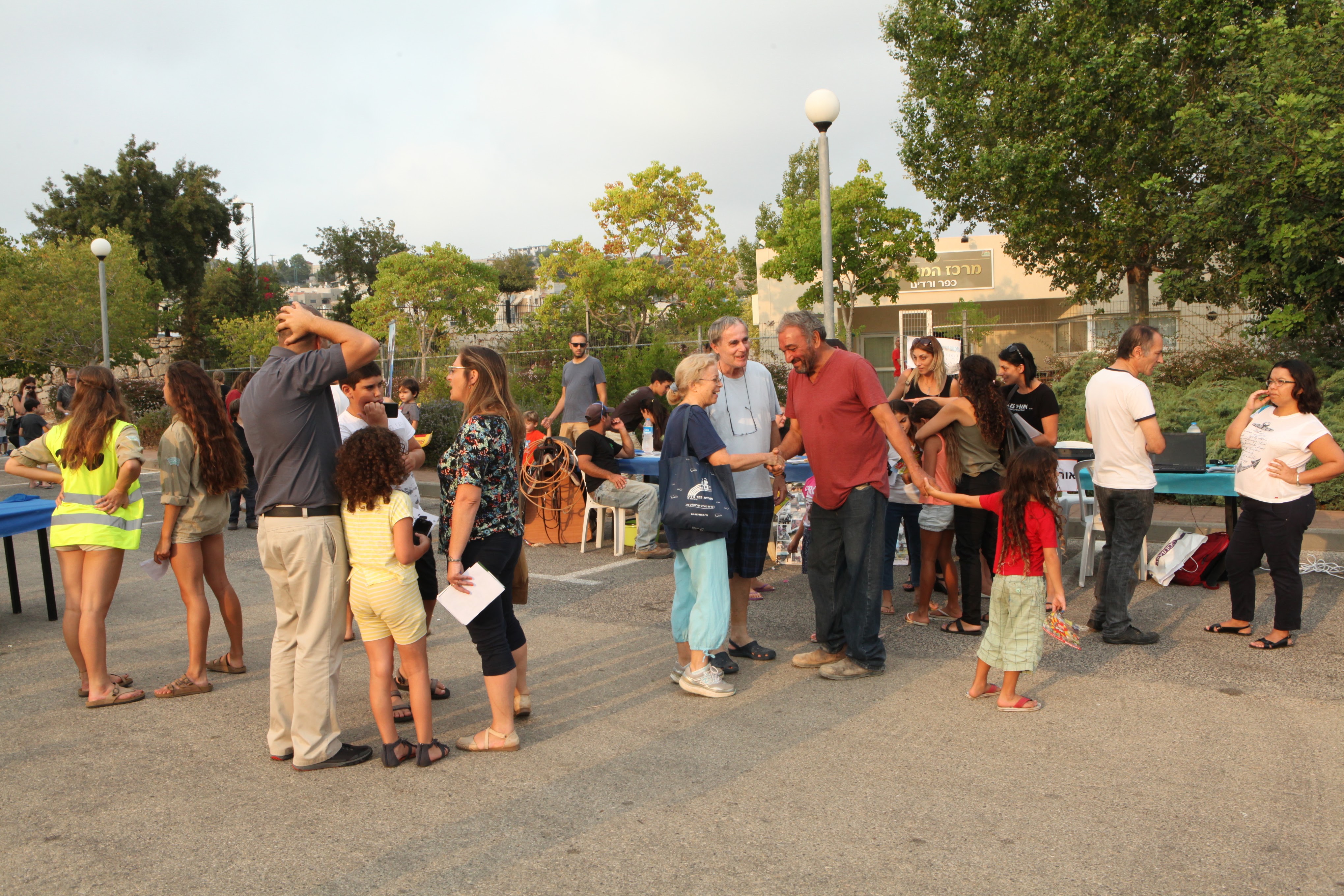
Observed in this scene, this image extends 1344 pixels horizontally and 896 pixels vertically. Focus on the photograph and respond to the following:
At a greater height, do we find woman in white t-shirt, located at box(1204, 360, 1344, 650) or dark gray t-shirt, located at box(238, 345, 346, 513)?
dark gray t-shirt, located at box(238, 345, 346, 513)

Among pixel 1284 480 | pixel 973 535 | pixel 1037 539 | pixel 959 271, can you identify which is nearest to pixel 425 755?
pixel 1037 539

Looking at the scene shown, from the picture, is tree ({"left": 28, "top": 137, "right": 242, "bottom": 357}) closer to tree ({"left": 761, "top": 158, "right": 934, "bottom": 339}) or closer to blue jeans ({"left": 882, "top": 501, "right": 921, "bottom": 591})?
tree ({"left": 761, "top": 158, "right": 934, "bottom": 339})

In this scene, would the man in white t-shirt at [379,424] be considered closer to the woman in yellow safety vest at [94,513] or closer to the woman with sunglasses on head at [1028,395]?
the woman in yellow safety vest at [94,513]

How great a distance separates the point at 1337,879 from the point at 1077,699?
70.4 inches

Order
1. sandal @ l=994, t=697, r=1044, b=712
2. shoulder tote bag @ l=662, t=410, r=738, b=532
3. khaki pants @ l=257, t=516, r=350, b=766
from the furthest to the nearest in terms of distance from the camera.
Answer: shoulder tote bag @ l=662, t=410, r=738, b=532
sandal @ l=994, t=697, r=1044, b=712
khaki pants @ l=257, t=516, r=350, b=766

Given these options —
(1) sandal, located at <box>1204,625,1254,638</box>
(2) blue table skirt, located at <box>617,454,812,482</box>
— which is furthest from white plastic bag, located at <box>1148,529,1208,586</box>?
(2) blue table skirt, located at <box>617,454,812,482</box>

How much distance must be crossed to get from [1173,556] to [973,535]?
2.25 metres

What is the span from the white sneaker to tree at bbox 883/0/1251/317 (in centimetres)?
1189

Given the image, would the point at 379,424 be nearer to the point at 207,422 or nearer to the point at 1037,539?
the point at 207,422

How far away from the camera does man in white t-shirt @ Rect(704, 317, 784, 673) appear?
5.58 metres

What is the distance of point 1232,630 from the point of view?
592cm

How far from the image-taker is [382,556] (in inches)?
162

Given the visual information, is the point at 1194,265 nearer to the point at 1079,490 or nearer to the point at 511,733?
the point at 1079,490

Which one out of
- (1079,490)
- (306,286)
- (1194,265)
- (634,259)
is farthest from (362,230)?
(306,286)
